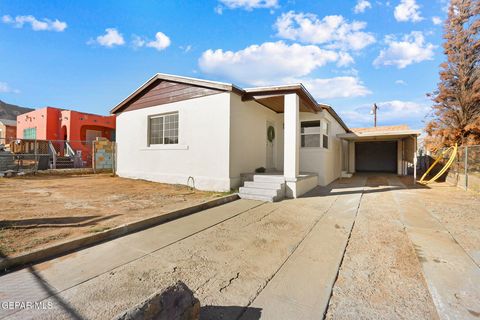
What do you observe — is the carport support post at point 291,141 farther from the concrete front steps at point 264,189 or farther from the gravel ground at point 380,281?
the gravel ground at point 380,281

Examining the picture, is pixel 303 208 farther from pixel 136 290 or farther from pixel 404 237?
pixel 136 290

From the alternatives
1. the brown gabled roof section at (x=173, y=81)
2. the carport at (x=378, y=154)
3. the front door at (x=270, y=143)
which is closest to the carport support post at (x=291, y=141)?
the brown gabled roof section at (x=173, y=81)

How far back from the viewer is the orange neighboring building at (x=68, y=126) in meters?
19.0

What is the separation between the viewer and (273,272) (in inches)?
108

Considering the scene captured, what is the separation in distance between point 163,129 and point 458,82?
20.3m

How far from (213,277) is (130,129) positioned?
1049 centimetres

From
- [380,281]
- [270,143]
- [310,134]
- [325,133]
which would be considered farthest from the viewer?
[325,133]

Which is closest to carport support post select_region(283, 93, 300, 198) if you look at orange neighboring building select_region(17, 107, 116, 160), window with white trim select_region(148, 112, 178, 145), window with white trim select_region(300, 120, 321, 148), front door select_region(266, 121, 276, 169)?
front door select_region(266, 121, 276, 169)

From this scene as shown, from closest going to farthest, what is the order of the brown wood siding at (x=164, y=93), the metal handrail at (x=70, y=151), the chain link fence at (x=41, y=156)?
the brown wood siding at (x=164, y=93), the chain link fence at (x=41, y=156), the metal handrail at (x=70, y=151)

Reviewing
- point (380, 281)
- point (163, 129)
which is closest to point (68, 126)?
point (163, 129)

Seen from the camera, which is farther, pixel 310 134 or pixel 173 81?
pixel 310 134

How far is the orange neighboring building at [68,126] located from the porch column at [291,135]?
1722 cm

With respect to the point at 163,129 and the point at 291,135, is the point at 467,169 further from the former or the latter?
the point at 163,129

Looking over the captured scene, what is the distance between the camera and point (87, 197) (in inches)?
263
